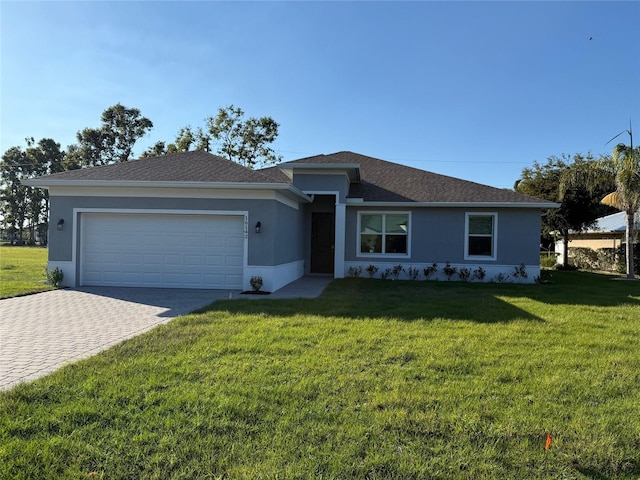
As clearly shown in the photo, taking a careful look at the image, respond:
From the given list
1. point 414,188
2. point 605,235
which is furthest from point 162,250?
point 605,235

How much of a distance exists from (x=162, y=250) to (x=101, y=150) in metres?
41.3

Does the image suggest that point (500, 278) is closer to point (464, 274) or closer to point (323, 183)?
point (464, 274)

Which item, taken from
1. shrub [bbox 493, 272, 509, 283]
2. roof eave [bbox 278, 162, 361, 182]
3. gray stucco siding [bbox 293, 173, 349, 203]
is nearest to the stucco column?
gray stucco siding [bbox 293, 173, 349, 203]

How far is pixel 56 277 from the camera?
11.5 metres

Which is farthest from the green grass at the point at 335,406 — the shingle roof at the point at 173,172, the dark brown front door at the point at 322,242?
→ the dark brown front door at the point at 322,242

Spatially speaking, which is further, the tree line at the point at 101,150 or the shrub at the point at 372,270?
the tree line at the point at 101,150

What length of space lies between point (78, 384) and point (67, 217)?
915 cm

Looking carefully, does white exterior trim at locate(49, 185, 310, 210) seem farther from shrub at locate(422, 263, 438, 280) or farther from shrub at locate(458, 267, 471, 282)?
shrub at locate(458, 267, 471, 282)

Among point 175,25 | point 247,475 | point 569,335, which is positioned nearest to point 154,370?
point 247,475

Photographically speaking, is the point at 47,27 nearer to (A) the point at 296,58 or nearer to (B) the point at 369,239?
(A) the point at 296,58

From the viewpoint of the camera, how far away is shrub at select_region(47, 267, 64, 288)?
454 inches

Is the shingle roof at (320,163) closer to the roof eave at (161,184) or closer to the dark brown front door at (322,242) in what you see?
the roof eave at (161,184)

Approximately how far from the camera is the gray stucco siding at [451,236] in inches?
586

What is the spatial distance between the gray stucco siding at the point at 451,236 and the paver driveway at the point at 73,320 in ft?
20.1
